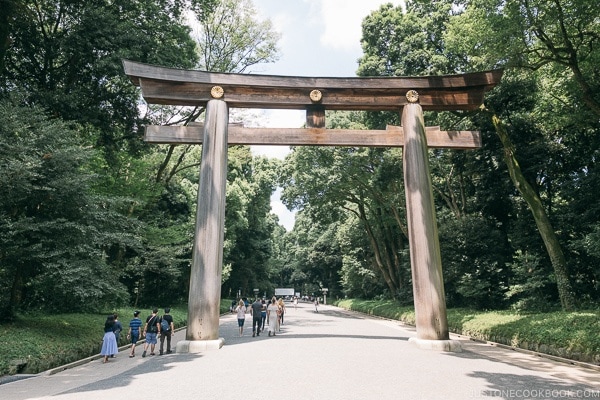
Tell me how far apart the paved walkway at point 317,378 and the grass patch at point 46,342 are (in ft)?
2.16

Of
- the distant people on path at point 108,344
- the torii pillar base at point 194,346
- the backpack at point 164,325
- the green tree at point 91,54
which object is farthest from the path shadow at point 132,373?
the green tree at point 91,54

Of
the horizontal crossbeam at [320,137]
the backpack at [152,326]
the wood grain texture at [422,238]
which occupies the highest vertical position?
the horizontal crossbeam at [320,137]

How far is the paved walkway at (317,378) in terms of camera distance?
Result: 525cm

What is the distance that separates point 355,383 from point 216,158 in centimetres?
667

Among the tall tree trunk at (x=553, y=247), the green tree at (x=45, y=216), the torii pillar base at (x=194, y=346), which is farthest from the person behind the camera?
the tall tree trunk at (x=553, y=247)

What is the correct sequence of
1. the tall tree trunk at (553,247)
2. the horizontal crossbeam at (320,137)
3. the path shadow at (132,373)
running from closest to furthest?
the path shadow at (132,373) → the horizontal crossbeam at (320,137) → the tall tree trunk at (553,247)

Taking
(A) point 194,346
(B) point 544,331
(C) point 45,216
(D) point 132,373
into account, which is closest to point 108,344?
(A) point 194,346

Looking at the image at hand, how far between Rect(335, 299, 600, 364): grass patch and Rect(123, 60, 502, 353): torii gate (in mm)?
3462

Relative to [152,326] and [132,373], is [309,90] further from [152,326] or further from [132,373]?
[132,373]

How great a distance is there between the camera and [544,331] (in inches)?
423

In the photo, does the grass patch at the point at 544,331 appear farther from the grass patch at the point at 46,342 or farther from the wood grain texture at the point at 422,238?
the grass patch at the point at 46,342

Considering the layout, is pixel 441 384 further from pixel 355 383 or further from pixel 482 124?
pixel 482 124

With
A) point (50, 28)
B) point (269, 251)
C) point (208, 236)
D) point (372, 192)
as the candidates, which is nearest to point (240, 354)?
point (208, 236)

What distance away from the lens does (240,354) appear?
27.1ft
